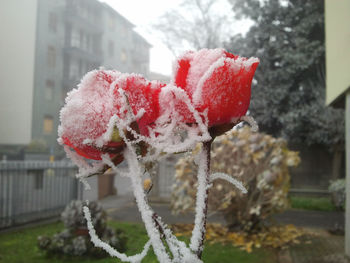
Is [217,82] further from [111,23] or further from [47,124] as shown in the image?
[111,23]

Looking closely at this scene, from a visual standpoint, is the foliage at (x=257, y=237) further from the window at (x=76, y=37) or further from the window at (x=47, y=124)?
the window at (x=76, y=37)

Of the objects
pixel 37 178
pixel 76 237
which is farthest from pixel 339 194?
pixel 37 178

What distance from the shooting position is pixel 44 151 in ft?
77.1

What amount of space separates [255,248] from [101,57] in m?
24.3

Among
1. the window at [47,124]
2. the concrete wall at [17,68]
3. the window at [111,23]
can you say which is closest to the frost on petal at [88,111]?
the concrete wall at [17,68]

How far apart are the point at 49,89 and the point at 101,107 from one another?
86.2 feet

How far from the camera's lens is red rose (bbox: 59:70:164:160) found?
23.6 inches

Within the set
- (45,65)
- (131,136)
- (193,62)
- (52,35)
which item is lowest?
(131,136)

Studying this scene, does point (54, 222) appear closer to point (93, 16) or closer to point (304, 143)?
point (304, 143)

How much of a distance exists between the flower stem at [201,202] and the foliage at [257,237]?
4318 mm

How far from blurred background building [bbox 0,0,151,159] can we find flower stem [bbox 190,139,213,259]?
20656 millimetres

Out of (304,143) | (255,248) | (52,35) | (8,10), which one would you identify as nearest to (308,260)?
(255,248)

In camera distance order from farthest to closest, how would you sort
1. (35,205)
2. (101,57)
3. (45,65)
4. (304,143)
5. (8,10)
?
(101,57), (45,65), (8,10), (304,143), (35,205)

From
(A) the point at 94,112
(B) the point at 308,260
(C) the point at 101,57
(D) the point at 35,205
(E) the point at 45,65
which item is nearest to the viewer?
(A) the point at 94,112
